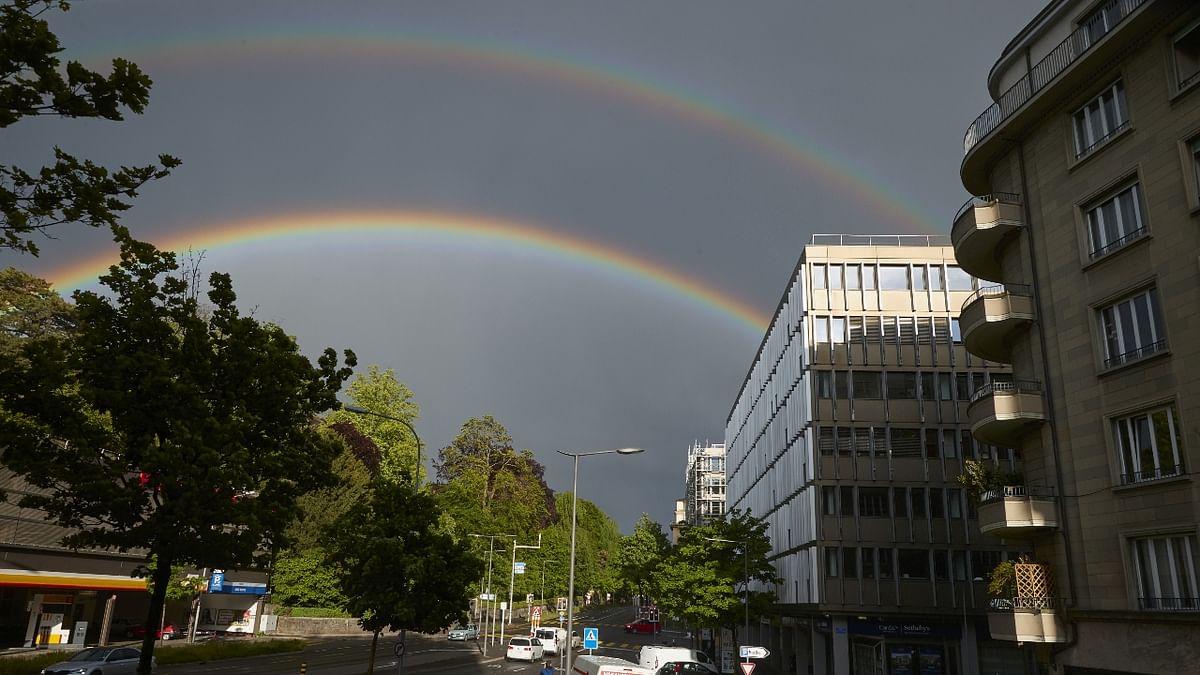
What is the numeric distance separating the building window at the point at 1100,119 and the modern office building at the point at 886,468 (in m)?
20.8

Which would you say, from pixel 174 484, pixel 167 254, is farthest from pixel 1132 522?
pixel 167 254

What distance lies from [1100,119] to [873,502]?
3075 cm

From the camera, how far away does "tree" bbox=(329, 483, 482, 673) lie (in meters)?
31.7

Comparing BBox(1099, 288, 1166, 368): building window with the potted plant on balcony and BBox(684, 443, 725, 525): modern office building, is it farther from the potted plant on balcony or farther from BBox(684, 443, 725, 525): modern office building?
BBox(684, 443, 725, 525): modern office building

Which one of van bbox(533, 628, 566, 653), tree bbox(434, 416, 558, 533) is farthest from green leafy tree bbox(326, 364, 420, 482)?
van bbox(533, 628, 566, 653)

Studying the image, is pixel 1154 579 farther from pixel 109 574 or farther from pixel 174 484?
pixel 109 574

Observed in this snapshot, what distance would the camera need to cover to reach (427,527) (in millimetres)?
33938

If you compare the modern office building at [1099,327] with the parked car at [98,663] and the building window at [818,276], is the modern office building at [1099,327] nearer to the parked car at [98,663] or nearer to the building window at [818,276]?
the building window at [818,276]

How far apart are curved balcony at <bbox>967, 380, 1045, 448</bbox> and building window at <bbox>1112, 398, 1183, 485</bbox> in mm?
2968

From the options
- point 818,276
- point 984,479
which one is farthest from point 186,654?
point 818,276

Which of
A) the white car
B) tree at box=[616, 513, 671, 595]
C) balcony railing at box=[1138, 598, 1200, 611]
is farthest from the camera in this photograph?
tree at box=[616, 513, 671, 595]

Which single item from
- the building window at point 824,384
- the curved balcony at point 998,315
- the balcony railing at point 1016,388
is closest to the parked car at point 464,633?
the building window at point 824,384

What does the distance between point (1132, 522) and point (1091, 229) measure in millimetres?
9012

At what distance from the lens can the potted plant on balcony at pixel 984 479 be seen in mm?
27828
